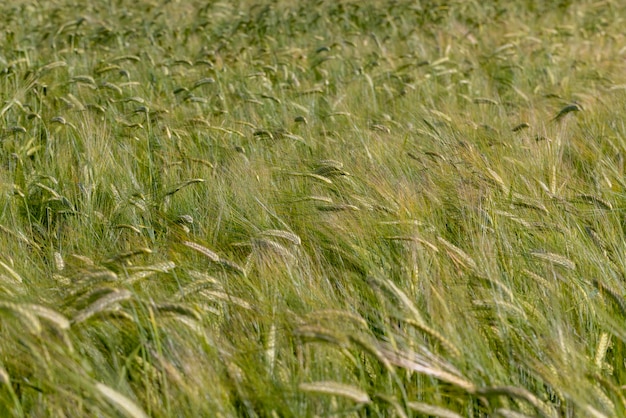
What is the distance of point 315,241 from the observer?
2.51 m

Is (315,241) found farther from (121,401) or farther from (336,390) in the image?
(121,401)

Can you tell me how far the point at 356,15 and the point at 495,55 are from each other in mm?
2311

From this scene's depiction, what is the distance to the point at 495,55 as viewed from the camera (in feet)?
18.0

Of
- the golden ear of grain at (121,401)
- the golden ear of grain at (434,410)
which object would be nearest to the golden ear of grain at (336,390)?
the golden ear of grain at (434,410)

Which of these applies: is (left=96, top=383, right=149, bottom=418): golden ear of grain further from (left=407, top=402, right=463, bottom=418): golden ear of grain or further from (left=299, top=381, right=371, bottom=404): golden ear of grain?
(left=407, top=402, right=463, bottom=418): golden ear of grain

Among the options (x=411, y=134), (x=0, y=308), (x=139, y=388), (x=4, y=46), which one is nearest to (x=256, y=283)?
(x=139, y=388)

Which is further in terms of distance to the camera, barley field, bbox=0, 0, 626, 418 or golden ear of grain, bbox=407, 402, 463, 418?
barley field, bbox=0, 0, 626, 418

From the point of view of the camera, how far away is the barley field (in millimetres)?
1641

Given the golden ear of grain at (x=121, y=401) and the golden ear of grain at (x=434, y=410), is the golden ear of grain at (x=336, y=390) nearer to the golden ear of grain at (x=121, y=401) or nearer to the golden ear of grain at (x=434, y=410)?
the golden ear of grain at (x=434, y=410)

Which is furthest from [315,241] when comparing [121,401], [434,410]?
[121,401]

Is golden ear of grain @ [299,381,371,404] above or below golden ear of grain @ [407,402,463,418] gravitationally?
above

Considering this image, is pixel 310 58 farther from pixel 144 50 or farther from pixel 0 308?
pixel 0 308

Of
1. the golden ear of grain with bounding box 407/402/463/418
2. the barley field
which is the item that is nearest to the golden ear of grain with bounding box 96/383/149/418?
the barley field

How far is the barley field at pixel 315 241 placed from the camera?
164 cm
